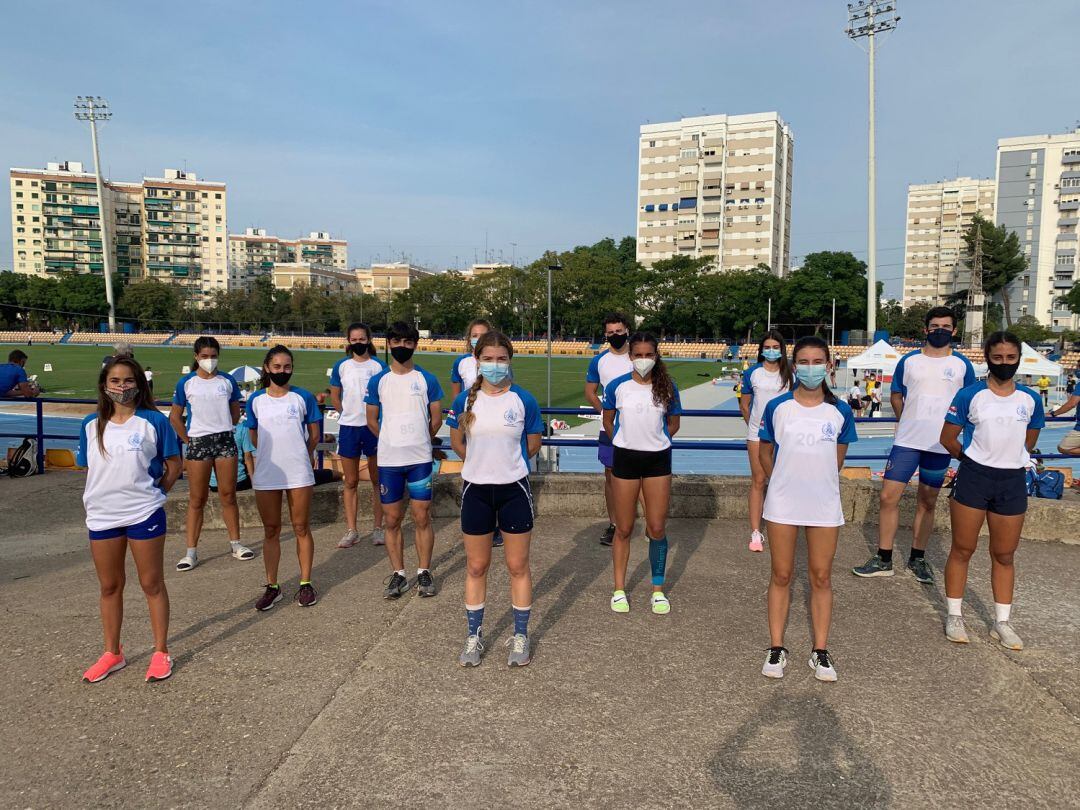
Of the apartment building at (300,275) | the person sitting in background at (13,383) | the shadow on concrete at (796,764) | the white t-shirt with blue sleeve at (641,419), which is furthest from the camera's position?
the apartment building at (300,275)

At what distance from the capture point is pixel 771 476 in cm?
396

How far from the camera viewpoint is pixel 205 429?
5719 millimetres

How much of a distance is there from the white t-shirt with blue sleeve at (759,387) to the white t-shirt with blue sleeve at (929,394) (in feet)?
3.20

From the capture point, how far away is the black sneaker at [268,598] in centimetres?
480

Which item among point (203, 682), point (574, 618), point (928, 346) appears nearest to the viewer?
point (203, 682)

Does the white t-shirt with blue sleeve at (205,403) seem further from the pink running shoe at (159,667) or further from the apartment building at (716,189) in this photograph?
the apartment building at (716,189)

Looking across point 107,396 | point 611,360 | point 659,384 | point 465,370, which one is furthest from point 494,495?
point 465,370

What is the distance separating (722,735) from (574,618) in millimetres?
1524

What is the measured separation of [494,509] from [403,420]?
127cm

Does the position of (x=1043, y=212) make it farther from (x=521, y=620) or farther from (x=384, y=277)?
(x=384, y=277)

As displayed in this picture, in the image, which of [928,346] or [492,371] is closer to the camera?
[492,371]

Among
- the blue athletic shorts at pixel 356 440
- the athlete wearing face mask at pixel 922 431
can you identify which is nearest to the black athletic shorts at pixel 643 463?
the athlete wearing face mask at pixel 922 431

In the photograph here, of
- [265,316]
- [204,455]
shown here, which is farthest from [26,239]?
[204,455]

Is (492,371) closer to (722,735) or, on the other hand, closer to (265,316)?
(722,735)
